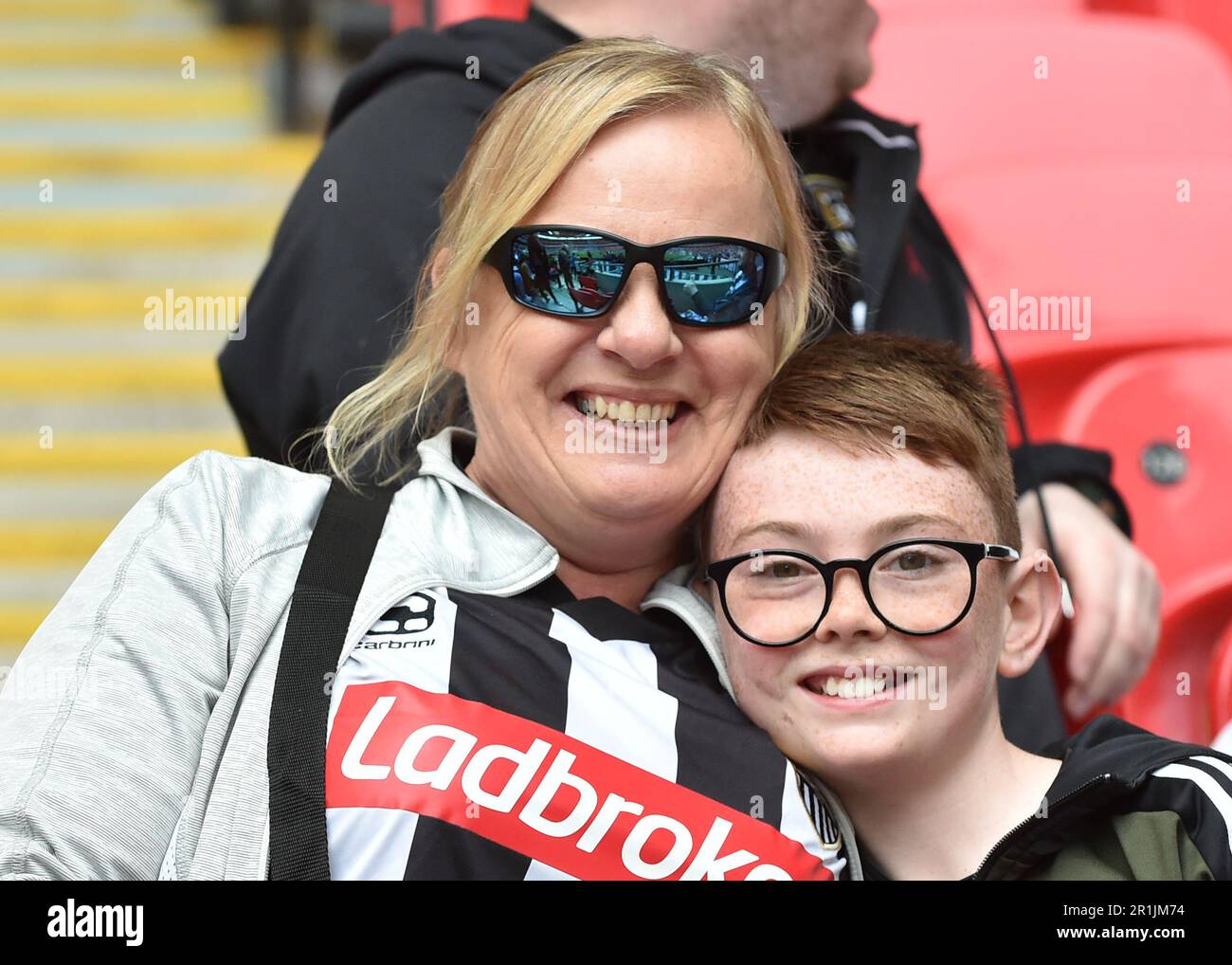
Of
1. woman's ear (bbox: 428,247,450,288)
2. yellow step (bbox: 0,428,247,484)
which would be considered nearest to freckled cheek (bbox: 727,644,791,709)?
woman's ear (bbox: 428,247,450,288)

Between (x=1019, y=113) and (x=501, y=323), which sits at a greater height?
(x=1019, y=113)

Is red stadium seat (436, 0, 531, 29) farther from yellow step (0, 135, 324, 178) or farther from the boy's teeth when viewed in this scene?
the boy's teeth

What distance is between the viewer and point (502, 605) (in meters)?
1.37

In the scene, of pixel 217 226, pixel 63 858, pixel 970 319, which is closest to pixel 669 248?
pixel 63 858

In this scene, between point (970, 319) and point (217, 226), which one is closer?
point (970, 319)

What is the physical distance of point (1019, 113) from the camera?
8.18ft

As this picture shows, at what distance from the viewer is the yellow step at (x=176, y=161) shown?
4160 millimetres

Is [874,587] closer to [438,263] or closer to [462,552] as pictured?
[462,552]

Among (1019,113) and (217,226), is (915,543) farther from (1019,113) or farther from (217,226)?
(217,226)

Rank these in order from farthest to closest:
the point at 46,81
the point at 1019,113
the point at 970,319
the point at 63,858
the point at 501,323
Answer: the point at 46,81 → the point at 1019,113 → the point at 970,319 → the point at 501,323 → the point at 63,858

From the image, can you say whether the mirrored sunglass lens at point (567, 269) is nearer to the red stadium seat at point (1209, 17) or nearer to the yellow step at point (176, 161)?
the red stadium seat at point (1209, 17)

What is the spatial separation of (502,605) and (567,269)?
12.6 inches

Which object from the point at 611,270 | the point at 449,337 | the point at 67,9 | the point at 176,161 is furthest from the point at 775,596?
the point at 67,9
